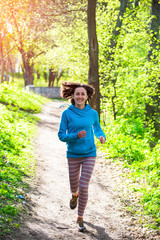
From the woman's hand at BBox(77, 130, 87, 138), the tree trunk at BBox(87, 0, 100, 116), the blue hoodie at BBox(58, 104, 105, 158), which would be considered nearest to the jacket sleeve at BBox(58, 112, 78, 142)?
the blue hoodie at BBox(58, 104, 105, 158)

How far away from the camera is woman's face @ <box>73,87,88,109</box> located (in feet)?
14.7

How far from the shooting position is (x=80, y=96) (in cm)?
448

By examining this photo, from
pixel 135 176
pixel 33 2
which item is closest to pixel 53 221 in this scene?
pixel 135 176

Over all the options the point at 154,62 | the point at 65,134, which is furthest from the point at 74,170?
the point at 154,62

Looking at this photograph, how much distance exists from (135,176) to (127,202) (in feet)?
3.93

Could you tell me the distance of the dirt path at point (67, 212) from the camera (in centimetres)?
441

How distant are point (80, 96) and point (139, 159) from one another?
444cm

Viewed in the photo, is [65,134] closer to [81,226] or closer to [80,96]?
[80,96]

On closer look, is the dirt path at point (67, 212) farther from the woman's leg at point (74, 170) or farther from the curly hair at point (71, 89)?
the woman's leg at point (74, 170)

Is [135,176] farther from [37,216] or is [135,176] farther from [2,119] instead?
[2,119]

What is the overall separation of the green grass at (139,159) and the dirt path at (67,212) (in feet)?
1.34

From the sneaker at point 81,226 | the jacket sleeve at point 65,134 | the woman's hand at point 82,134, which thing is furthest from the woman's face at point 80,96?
the sneaker at point 81,226

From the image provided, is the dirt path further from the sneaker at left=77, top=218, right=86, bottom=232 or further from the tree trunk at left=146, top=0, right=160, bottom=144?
the tree trunk at left=146, top=0, right=160, bottom=144

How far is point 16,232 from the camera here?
4.09 metres
